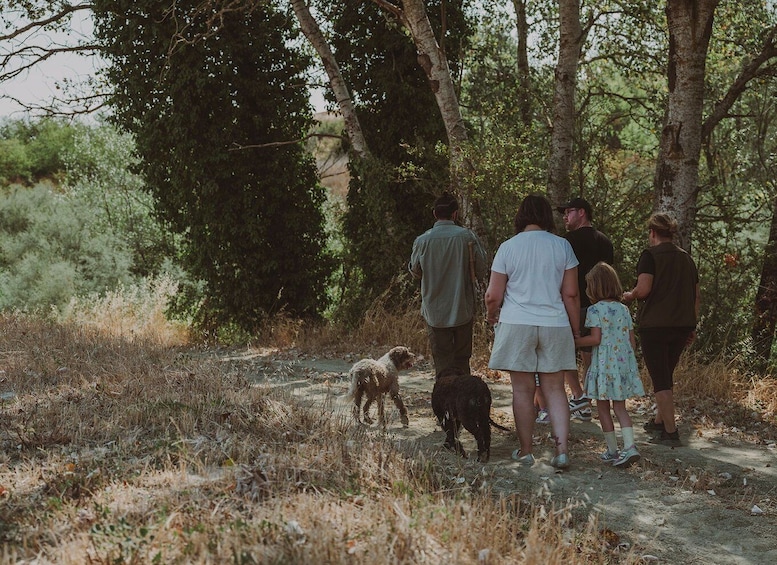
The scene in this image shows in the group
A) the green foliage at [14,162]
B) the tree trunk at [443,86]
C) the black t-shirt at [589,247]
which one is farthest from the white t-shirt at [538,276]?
the green foliage at [14,162]

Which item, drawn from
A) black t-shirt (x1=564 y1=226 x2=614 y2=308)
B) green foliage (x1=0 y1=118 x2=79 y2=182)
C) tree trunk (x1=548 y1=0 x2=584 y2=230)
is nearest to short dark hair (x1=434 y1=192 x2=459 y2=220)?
black t-shirt (x1=564 y1=226 x2=614 y2=308)

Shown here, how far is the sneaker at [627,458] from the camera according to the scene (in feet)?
21.4

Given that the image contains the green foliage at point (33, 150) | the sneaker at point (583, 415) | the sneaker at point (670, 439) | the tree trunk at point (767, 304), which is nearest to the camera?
the sneaker at point (670, 439)

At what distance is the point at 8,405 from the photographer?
24.5ft

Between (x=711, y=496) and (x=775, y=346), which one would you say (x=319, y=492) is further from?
(x=775, y=346)

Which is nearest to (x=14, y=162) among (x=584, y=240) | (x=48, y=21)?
(x=48, y=21)

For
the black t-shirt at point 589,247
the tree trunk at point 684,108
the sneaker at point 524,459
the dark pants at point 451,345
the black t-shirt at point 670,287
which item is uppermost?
the tree trunk at point 684,108

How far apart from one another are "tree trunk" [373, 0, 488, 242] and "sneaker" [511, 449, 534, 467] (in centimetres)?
555

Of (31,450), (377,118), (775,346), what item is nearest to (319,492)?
(31,450)

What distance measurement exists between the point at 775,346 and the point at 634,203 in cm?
321

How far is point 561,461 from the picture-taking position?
21.1 feet

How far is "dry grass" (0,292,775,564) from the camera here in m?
4.04

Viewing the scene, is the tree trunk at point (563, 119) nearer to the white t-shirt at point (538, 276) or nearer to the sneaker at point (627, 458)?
the white t-shirt at point (538, 276)

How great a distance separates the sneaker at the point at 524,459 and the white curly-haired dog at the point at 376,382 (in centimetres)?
136
